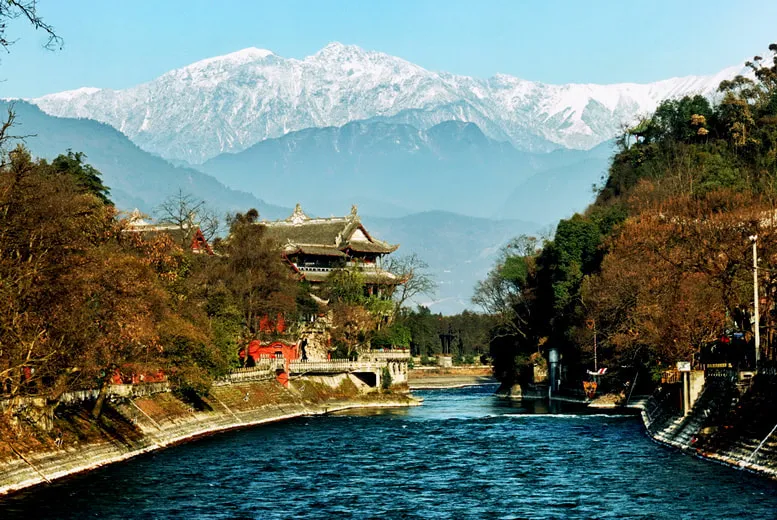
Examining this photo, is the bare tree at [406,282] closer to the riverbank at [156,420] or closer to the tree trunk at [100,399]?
the riverbank at [156,420]

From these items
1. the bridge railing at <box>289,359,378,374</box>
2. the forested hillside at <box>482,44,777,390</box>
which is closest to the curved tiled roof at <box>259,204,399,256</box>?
the forested hillside at <box>482,44,777,390</box>

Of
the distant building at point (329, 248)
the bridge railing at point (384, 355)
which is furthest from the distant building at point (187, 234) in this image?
the bridge railing at point (384, 355)

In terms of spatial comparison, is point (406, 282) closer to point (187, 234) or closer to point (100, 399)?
point (187, 234)

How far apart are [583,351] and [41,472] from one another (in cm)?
7709

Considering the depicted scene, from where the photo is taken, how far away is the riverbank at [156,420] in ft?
187

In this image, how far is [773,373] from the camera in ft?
197

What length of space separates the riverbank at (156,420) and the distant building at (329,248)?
21.4 meters

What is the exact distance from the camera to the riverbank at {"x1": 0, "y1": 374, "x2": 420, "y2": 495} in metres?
57.1

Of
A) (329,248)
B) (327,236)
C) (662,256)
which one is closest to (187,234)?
(329,248)

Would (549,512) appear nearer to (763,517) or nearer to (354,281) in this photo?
(763,517)

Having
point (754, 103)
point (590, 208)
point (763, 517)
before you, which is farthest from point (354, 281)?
point (763, 517)

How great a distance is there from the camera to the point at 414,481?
5962 centimetres

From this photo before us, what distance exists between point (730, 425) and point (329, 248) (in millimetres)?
90439

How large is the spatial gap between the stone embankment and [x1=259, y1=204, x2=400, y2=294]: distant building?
6903 centimetres
